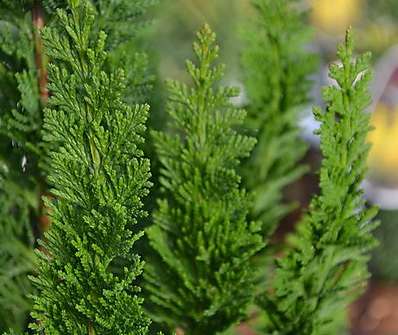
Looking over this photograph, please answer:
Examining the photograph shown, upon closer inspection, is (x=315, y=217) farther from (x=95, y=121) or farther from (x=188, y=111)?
(x=95, y=121)

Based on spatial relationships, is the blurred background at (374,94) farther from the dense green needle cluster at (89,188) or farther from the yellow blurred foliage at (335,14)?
the dense green needle cluster at (89,188)

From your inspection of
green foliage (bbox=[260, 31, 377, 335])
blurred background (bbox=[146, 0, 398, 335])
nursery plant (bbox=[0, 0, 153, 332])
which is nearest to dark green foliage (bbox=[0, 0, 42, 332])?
nursery plant (bbox=[0, 0, 153, 332])

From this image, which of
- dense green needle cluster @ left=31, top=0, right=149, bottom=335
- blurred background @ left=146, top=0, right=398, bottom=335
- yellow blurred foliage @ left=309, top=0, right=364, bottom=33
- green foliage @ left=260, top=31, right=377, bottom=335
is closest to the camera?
dense green needle cluster @ left=31, top=0, right=149, bottom=335

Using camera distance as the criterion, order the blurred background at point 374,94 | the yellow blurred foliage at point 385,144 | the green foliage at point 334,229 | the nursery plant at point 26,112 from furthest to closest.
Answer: the yellow blurred foliage at point 385,144
the blurred background at point 374,94
the nursery plant at point 26,112
the green foliage at point 334,229

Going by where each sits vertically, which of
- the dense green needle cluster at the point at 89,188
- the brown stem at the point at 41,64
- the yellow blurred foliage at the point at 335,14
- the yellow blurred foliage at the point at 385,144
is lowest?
the dense green needle cluster at the point at 89,188

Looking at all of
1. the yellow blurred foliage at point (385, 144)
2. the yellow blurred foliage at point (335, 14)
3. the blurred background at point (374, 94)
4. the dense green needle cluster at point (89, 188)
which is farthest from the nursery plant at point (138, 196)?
the yellow blurred foliage at point (335, 14)

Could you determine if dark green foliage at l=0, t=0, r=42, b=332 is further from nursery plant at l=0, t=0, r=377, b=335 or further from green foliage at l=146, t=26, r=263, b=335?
green foliage at l=146, t=26, r=263, b=335

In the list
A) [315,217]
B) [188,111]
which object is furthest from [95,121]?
[315,217]

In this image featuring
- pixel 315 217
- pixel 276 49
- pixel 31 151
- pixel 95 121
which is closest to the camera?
pixel 95 121
